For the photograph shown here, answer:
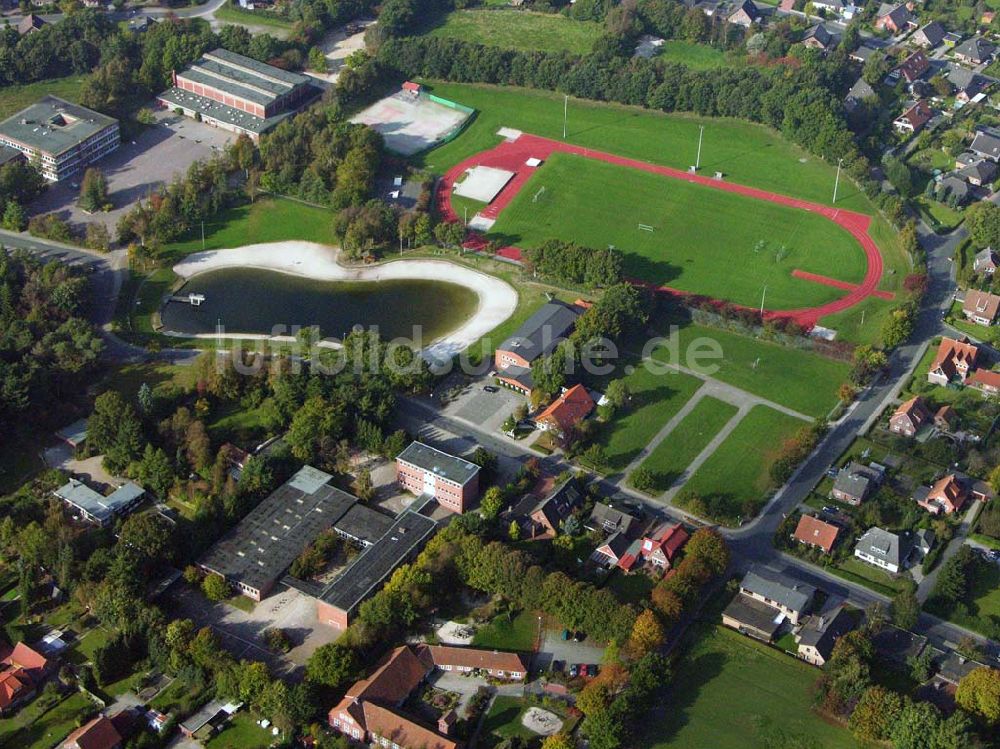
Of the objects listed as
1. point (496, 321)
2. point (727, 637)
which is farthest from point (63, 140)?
point (727, 637)

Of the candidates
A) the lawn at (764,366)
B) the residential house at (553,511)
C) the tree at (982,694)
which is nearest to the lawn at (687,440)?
the lawn at (764,366)

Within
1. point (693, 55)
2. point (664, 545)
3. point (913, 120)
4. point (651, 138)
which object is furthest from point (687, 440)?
point (693, 55)

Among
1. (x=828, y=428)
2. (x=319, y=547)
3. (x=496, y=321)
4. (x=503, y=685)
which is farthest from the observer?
(x=496, y=321)

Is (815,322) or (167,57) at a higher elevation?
(167,57)

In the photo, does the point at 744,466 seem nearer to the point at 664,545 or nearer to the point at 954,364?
the point at 664,545

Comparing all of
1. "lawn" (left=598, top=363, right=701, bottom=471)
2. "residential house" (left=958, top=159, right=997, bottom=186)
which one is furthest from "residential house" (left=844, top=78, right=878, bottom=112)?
"lawn" (left=598, top=363, right=701, bottom=471)

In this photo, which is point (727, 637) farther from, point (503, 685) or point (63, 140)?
point (63, 140)

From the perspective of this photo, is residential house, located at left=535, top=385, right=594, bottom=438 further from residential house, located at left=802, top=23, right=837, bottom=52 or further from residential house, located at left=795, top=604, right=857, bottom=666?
residential house, located at left=802, top=23, right=837, bottom=52
